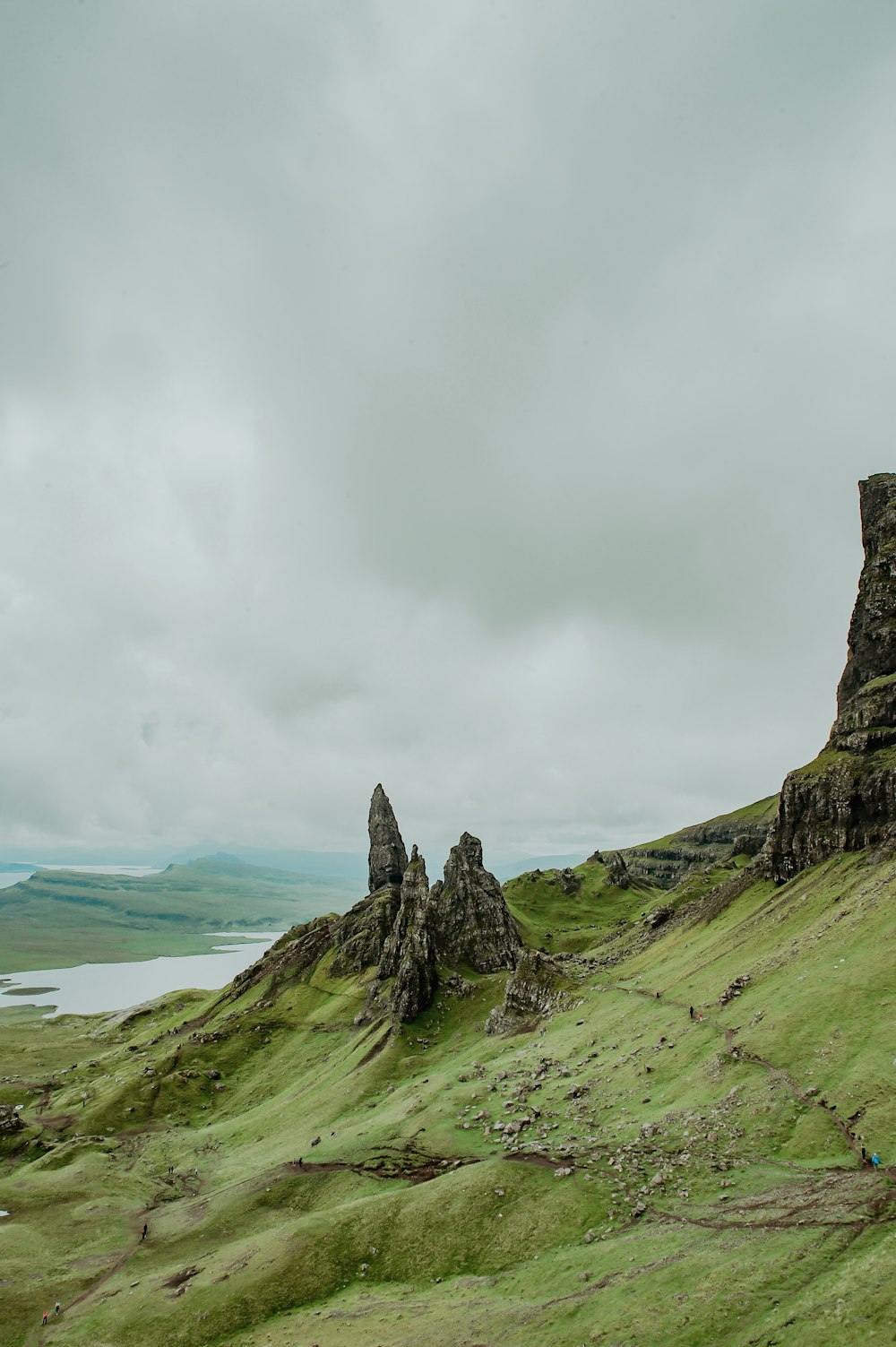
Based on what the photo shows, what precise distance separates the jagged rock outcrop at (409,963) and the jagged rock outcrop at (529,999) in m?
14.3

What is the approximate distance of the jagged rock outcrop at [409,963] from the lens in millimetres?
116375

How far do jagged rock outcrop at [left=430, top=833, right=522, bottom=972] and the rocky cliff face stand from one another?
55734mm

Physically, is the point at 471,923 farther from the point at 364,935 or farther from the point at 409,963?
the point at 364,935

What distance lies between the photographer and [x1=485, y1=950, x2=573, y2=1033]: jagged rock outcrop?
328 ft

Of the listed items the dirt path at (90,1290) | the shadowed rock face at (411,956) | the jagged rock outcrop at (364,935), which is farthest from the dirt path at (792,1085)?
the jagged rock outcrop at (364,935)

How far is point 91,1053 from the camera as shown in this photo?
180m

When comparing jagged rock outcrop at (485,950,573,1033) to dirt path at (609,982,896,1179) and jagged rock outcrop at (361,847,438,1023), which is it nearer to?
jagged rock outcrop at (361,847,438,1023)

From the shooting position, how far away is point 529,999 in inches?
4097

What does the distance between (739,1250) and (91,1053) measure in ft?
652

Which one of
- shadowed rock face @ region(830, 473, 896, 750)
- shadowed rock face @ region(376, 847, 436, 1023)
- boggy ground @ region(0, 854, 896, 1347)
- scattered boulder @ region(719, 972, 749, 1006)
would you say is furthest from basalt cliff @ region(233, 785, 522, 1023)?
shadowed rock face @ region(830, 473, 896, 750)

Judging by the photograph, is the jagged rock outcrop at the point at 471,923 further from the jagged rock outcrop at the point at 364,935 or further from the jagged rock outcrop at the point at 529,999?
the jagged rock outcrop at the point at 364,935

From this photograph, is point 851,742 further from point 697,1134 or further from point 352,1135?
point 352,1135

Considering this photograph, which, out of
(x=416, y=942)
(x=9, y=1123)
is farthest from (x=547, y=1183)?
(x=9, y=1123)

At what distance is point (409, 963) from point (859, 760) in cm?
8910
